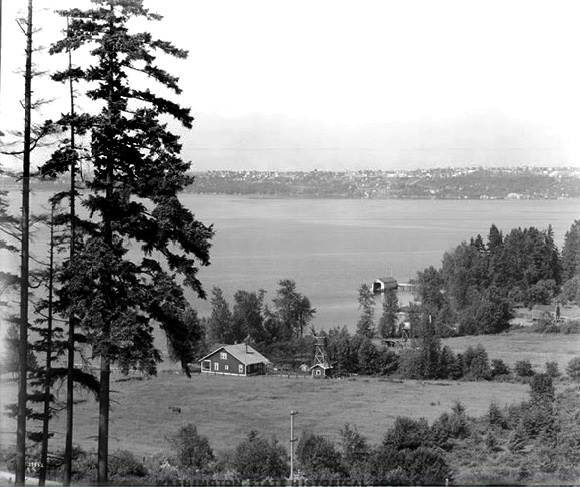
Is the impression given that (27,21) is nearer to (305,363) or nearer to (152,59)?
(152,59)

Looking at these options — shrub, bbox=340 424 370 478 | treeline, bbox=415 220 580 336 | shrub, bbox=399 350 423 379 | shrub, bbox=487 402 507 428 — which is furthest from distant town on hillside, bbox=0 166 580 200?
shrub, bbox=487 402 507 428

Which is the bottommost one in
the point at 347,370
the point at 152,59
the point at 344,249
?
the point at 347,370

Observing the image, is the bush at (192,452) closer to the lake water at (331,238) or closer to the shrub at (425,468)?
the shrub at (425,468)

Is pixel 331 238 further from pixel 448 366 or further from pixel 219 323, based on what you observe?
pixel 219 323

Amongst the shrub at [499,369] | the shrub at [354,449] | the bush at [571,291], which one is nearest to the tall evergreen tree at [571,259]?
the bush at [571,291]

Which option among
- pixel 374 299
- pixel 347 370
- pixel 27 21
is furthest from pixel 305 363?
pixel 27 21

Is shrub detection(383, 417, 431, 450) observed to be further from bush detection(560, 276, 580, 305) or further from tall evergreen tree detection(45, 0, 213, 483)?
bush detection(560, 276, 580, 305)
